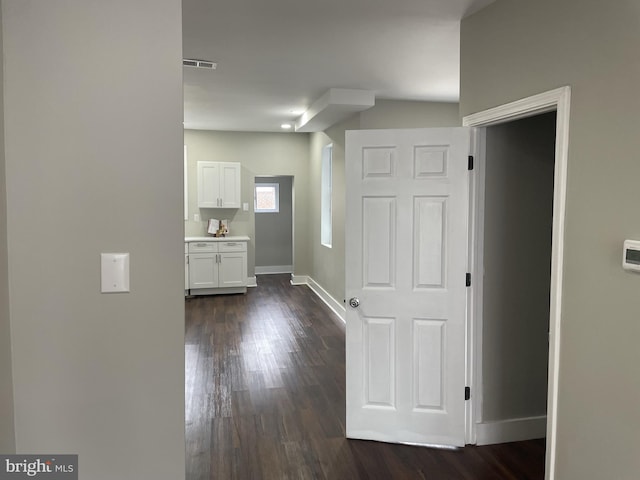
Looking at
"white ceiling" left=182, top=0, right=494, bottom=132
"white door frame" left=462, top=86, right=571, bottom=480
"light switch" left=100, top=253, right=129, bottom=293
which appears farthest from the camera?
"white ceiling" left=182, top=0, right=494, bottom=132

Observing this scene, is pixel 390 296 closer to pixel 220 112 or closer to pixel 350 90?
pixel 350 90

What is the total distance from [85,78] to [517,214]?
2557mm

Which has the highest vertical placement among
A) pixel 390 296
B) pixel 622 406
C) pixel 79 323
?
pixel 79 323

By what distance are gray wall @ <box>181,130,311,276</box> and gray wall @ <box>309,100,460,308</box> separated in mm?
245

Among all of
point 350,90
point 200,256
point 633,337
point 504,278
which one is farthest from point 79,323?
point 200,256

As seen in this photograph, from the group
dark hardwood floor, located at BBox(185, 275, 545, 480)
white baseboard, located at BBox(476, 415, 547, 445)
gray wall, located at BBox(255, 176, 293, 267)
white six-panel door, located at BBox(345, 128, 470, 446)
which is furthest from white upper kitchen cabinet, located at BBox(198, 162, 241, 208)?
white baseboard, located at BBox(476, 415, 547, 445)

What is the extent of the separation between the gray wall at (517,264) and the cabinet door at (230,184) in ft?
17.9

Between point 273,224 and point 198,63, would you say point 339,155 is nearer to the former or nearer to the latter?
point 198,63

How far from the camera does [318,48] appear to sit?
3.40m

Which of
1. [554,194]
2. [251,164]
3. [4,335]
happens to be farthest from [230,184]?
[4,335]

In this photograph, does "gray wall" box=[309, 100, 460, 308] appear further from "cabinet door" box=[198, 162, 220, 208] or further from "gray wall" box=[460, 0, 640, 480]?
"gray wall" box=[460, 0, 640, 480]

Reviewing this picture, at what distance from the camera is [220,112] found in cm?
599

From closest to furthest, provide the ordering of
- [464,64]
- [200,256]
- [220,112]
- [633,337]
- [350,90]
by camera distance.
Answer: [633,337] → [464,64] → [350,90] → [220,112] → [200,256]

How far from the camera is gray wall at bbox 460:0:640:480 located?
172 cm
